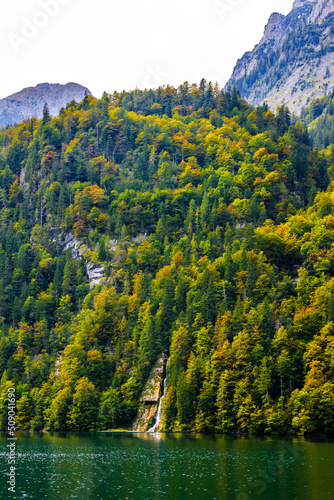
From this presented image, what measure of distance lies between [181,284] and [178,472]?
76582mm

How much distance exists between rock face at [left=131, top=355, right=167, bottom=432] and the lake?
41304 millimetres

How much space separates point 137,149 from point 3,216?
52.8 m

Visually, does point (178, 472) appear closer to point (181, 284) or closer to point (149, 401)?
point (149, 401)

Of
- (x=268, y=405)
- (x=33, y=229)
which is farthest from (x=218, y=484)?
(x=33, y=229)

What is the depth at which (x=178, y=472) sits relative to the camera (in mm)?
47188

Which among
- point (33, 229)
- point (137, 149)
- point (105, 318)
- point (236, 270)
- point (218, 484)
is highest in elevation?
point (137, 149)

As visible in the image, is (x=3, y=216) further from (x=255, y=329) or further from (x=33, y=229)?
(x=255, y=329)

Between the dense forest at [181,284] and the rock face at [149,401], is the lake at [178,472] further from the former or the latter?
the rock face at [149,401]

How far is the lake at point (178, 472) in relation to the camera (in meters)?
38.2

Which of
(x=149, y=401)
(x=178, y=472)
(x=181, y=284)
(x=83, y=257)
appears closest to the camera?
(x=178, y=472)

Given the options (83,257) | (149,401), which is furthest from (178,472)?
(83,257)

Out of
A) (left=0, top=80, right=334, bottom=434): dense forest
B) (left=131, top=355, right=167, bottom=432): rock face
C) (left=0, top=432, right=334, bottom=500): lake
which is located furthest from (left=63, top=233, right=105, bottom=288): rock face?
(left=0, top=432, right=334, bottom=500): lake

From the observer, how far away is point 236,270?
120 metres

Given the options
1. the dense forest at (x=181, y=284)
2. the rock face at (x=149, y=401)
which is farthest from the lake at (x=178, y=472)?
the rock face at (x=149, y=401)
